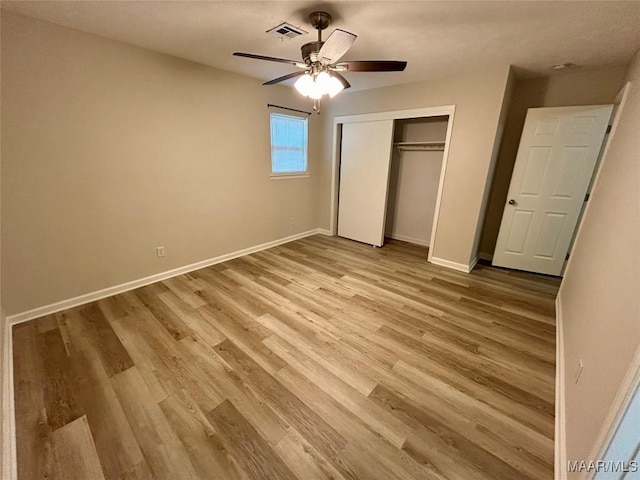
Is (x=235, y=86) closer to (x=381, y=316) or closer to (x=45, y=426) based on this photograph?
(x=381, y=316)

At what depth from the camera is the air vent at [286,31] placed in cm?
196

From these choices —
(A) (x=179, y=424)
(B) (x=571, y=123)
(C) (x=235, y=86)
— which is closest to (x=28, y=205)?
(A) (x=179, y=424)

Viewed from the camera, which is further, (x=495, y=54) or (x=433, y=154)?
(x=433, y=154)

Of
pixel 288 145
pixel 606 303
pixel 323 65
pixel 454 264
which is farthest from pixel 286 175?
pixel 606 303

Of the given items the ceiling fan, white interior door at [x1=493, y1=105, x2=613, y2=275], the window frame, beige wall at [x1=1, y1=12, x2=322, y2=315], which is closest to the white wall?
white interior door at [x1=493, y1=105, x2=613, y2=275]

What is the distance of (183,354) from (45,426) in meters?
0.71

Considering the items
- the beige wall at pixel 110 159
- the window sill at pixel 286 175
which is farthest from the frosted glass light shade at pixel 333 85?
the window sill at pixel 286 175

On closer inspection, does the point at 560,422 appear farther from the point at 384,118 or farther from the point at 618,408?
the point at 384,118

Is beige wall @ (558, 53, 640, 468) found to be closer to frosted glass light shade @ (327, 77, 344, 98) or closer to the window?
frosted glass light shade @ (327, 77, 344, 98)

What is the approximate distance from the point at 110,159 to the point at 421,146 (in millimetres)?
4082

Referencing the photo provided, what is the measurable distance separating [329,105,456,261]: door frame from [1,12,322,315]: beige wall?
4.03ft

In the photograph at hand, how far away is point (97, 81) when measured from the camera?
223cm

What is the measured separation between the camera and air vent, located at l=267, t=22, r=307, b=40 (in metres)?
1.96

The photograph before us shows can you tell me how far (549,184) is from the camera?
310 cm
